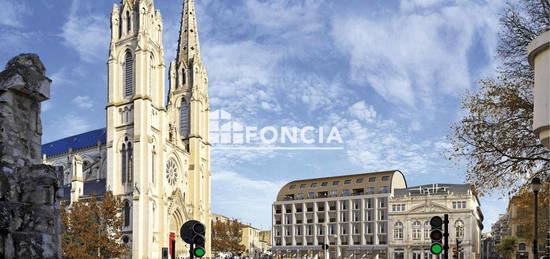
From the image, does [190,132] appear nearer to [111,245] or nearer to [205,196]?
[205,196]

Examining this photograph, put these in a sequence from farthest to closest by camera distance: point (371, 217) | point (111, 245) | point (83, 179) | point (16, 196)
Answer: point (371, 217)
point (83, 179)
point (111, 245)
point (16, 196)

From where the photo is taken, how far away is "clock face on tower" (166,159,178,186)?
264 ft

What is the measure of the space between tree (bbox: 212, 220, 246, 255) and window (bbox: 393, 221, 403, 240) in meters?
28.3

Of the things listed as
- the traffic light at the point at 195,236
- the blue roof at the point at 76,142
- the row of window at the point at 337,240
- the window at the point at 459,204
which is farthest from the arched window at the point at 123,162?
the traffic light at the point at 195,236

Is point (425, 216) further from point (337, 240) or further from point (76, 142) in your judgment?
point (76, 142)

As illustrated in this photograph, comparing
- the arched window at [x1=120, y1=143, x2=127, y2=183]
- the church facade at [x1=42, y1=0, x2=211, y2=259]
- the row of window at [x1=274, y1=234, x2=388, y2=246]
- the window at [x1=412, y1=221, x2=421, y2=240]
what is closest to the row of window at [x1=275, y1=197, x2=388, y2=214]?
the row of window at [x1=274, y1=234, x2=388, y2=246]

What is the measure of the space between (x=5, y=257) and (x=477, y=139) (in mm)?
15182

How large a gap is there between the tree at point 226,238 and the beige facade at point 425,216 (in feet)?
92.3

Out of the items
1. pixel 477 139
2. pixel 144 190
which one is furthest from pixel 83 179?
pixel 477 139

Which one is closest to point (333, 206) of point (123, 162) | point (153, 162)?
point (153, 162)

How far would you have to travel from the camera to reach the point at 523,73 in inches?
763

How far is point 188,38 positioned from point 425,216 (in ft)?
164

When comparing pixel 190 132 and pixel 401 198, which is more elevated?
pixel 190 132

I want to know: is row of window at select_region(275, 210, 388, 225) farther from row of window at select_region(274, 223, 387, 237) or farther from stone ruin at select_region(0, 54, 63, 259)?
stone ruin at select_region(0, 54, 63, 259)
